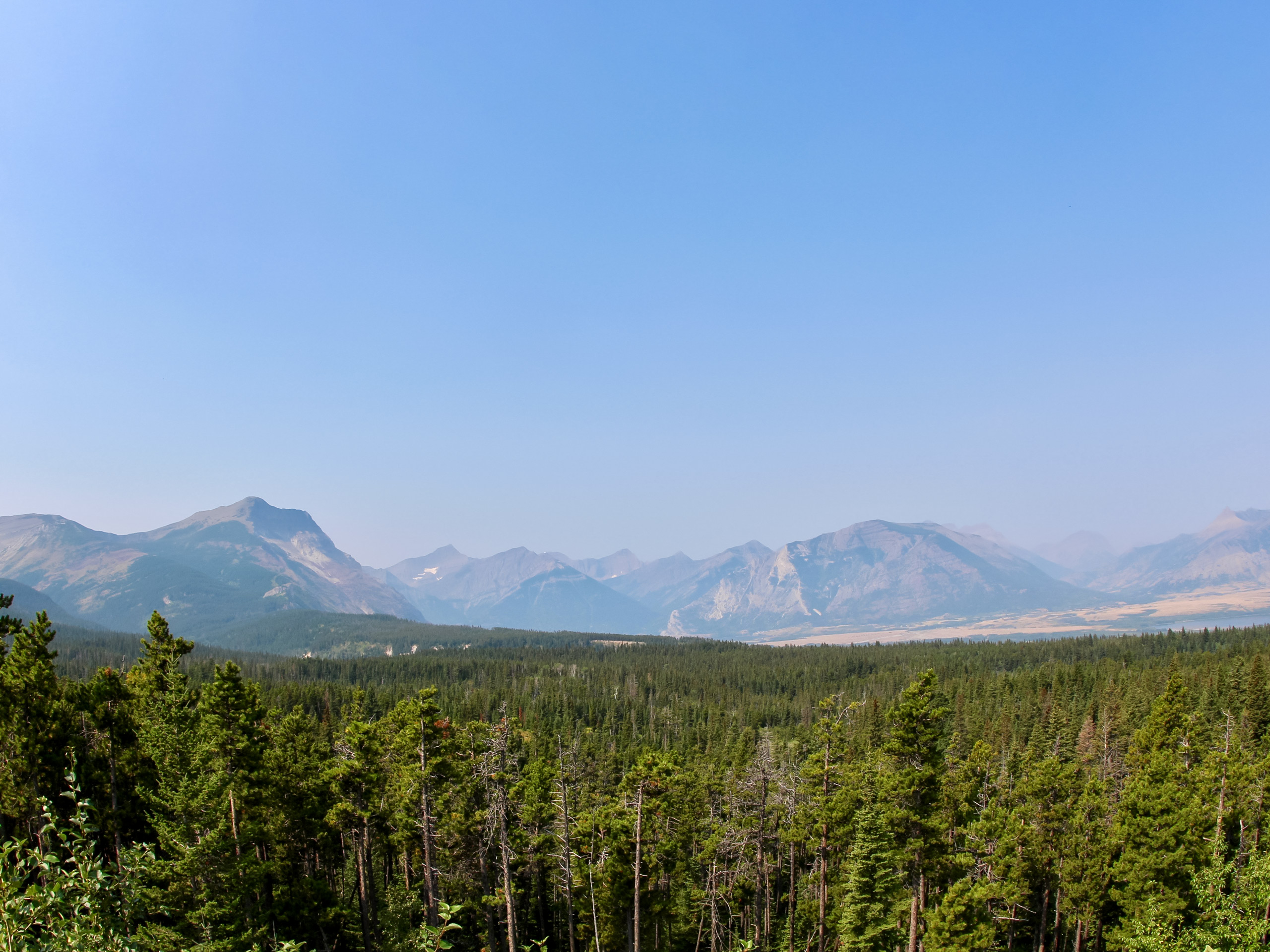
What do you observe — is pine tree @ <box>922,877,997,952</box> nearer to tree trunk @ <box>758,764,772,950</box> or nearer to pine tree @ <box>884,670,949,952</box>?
pine tree @ <box>884,670,949,952</box>

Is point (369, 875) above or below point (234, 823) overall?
below

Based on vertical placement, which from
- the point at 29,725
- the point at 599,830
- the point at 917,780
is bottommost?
the point at 599,830

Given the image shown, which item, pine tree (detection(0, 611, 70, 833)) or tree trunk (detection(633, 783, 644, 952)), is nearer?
pine tree (detection(0, 611, 70, 833))

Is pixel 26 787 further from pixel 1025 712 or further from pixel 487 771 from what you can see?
pixel 1025 712

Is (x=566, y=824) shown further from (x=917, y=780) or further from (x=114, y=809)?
(x=114, y=809)

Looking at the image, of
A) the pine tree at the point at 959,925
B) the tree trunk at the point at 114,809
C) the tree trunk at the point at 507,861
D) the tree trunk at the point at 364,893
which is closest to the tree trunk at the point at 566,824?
the tree trunk at the point at 507,861

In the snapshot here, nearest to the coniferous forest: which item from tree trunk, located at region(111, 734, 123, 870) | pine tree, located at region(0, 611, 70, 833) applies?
pine tree, located at region(0, 611, 70, 833)

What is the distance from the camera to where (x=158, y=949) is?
26734 mm

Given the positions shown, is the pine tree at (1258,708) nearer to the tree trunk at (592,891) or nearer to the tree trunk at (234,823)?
the tree trunk at (592,891)

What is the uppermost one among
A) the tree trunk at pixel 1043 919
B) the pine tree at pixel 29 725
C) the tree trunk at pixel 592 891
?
the pine tree at pixel 29 725

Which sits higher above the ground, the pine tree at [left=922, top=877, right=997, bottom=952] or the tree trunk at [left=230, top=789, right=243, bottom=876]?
the tree trunk at [left=230, top=789, right=243, bottom=876]

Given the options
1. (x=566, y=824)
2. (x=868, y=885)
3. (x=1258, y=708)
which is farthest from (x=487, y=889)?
(x=1258, y=708)

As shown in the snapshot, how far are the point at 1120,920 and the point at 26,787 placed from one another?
63.9m

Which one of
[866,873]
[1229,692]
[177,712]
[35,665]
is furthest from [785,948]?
[1229,692]
